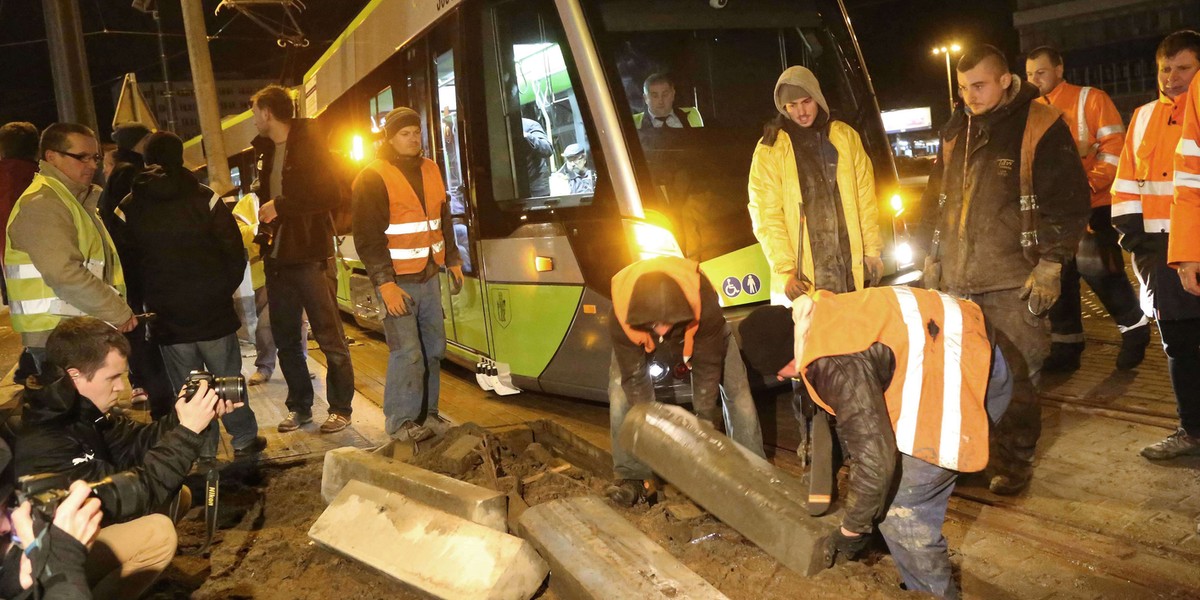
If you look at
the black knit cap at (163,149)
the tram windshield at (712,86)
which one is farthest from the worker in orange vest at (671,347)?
the black knit cap at (163,149)

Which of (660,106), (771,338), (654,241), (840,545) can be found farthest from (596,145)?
(840,545)

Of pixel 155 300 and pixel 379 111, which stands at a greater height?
pixel 379 111

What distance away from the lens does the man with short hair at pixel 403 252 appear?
5.18m

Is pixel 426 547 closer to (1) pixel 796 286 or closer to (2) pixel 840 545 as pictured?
(2) pixel 840 545

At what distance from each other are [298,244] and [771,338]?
11.9ft

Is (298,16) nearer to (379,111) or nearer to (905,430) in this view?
(379,111)

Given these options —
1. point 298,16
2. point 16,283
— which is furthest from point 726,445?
point 298,16

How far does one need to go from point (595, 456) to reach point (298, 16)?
36.4ft

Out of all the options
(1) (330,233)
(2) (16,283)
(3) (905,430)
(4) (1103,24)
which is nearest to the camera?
(3) (905,430)

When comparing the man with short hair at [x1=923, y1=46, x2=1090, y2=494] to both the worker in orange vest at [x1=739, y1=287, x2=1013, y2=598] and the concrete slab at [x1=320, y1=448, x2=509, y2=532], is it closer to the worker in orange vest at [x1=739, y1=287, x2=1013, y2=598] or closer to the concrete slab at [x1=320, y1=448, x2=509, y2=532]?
the worker in orange vest at [x1=739, y1=287, x2=1013, y2=598]

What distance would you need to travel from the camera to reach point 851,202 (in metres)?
4.67

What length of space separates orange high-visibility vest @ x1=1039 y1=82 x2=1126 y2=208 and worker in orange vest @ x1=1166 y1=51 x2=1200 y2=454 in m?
1.58

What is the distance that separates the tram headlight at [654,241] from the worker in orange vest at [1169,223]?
7.64 ft

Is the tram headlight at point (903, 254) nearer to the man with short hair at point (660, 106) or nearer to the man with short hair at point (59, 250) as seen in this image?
the man with short hair at point (660, 106)
